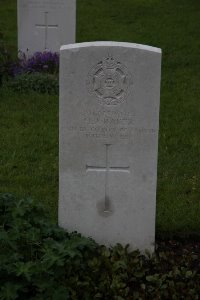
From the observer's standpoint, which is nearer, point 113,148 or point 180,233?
point 113,148

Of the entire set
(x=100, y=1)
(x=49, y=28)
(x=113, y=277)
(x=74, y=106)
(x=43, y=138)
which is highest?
(x=100, y=1)

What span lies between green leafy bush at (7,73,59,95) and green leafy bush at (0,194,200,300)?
176 inches

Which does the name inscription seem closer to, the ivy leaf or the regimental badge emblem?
the regimental badge emblem

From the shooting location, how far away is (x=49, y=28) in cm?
1057

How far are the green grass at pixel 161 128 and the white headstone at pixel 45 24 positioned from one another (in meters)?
1.11

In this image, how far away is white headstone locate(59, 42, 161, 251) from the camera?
15.0 feet

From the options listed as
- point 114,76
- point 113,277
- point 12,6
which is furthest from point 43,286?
point 12,6

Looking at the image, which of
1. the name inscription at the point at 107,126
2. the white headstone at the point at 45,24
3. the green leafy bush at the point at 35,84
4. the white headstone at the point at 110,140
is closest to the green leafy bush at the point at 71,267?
the white headstone at the point at 110,140

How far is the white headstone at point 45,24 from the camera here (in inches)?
409

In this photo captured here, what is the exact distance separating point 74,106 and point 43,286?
117 centimetres

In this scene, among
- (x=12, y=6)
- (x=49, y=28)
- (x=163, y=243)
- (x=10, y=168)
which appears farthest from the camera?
(x=12, y=6)

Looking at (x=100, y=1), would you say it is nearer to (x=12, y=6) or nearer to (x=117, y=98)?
(x=12, y=6)

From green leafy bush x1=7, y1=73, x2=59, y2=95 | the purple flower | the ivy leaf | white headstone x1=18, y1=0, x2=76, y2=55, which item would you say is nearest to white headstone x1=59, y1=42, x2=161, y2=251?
the ivy leaf

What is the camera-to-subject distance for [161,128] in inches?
311
